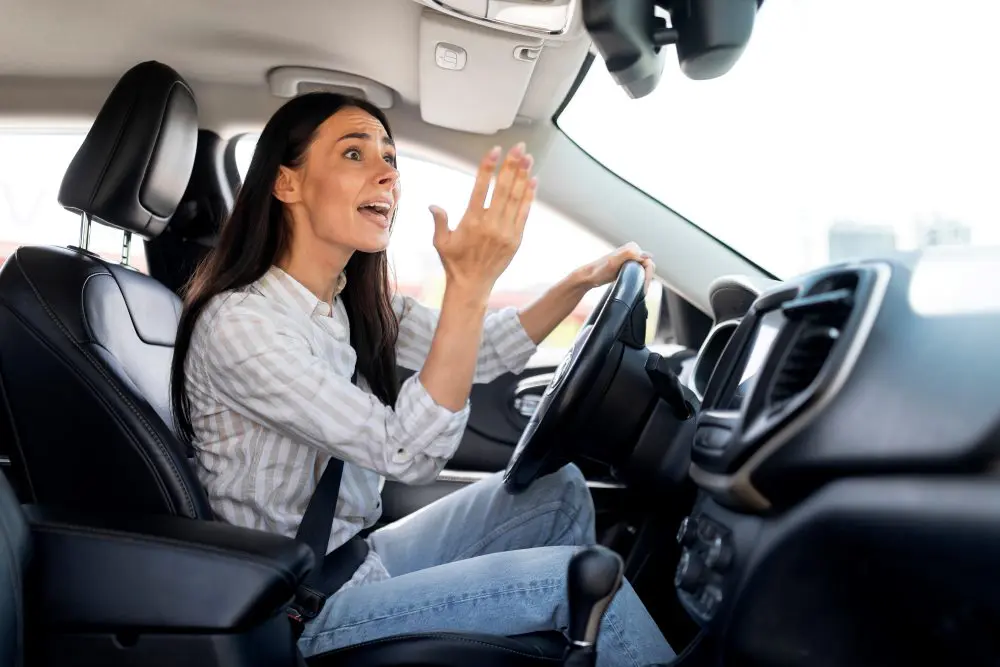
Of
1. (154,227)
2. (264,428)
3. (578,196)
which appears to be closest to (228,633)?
(264,428)

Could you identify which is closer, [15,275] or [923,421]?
[923,421]

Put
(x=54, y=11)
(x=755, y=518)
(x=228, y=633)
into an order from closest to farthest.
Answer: (x=755, y=518), (x=228, y=633), (x=54, y=11)

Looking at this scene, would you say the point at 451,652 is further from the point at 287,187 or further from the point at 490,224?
the point at 287,187

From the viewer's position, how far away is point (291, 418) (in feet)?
3.93

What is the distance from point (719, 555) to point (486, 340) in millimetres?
860

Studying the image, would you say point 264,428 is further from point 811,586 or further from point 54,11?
point 54,11

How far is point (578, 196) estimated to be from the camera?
A: 2.05m

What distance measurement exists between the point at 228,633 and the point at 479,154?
4.51 ft

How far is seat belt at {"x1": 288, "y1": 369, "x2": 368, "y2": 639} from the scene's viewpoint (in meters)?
1.21

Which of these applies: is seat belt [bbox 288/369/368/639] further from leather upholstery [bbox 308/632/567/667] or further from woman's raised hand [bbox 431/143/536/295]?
woman's raised hand [bbox 431/143/536/295]

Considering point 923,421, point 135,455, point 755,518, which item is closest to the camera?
point 923,421

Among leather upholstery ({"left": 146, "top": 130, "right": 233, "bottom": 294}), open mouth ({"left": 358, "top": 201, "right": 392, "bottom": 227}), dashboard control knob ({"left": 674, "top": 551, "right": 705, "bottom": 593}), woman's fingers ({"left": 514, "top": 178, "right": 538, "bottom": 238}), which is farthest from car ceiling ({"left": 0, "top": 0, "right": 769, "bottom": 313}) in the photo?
dashboard control knob ({"left": 674, "top": 551, "right": 705, "bottom": 593})

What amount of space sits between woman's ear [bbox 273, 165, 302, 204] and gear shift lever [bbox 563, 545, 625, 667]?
0.83 metres

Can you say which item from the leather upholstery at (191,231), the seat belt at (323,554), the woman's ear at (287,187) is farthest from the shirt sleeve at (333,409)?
the leather upholstery at (191,231)
